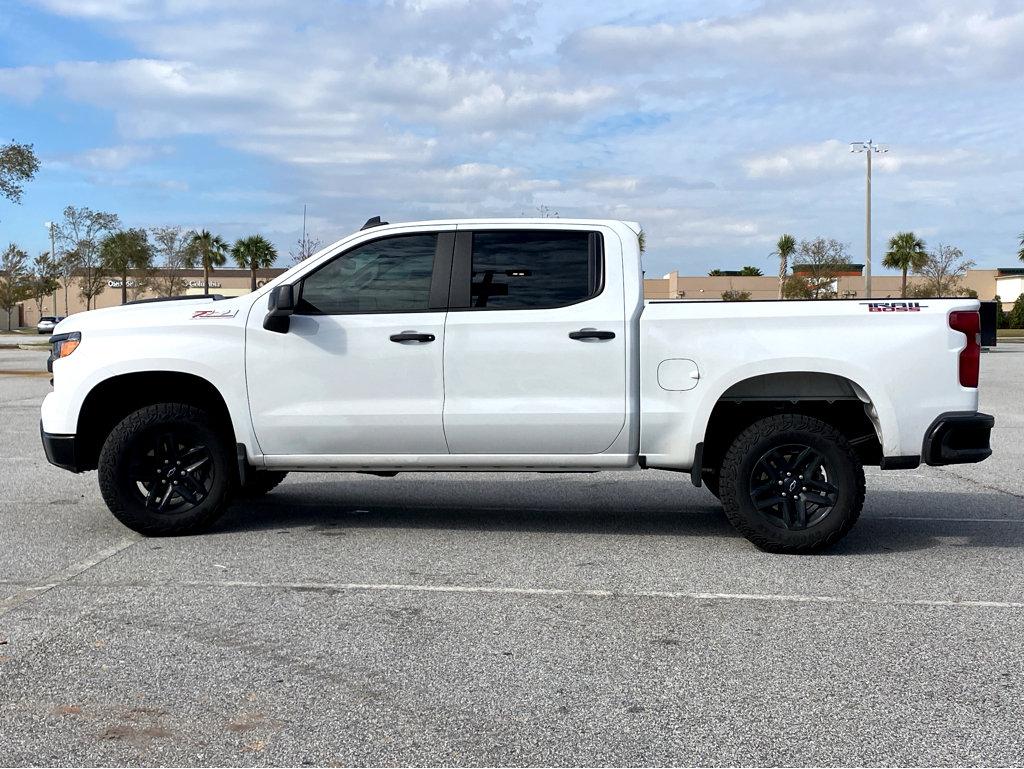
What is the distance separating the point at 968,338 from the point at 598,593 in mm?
2800

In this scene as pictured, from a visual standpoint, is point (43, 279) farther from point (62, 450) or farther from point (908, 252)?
point (62, 450)

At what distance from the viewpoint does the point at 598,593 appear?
5.73 m

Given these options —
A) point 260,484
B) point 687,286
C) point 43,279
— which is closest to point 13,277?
point 43,279

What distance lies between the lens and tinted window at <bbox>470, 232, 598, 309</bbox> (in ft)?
22.7

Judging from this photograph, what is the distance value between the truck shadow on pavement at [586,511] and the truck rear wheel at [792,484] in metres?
0.31

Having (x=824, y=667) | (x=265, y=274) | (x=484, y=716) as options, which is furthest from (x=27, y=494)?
(x=265, y=274)

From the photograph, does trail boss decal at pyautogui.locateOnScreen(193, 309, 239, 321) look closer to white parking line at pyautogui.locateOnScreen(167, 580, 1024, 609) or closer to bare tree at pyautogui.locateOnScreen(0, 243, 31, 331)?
white parking line at pyautogui.locateOnScreen(167, 580, 1024, 609)

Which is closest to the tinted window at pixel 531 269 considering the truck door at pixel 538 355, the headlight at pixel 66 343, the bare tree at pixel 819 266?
the truck door at pixel 538 355

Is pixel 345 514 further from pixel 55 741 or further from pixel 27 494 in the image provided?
pixel 55 741

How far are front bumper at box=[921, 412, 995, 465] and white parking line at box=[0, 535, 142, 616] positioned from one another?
4.95 m

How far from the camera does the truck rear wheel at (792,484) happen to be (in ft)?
21.6

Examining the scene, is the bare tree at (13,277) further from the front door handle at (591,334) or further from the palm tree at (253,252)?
the front door handle at (591,334)

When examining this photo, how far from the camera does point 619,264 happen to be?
22.9 ft

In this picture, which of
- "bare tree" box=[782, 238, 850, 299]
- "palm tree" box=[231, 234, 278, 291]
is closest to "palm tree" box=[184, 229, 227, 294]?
"palm tree" box=[231, 234, 278, 291]
